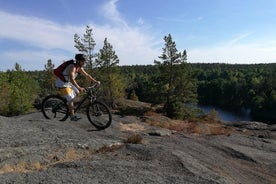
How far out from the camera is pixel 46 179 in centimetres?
842


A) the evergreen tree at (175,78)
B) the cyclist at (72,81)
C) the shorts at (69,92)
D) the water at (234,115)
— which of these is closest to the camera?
the cyclist at (72,81)

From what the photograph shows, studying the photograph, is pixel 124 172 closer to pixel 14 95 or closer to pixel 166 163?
pixel 166 163

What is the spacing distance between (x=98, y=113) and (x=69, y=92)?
1326mm

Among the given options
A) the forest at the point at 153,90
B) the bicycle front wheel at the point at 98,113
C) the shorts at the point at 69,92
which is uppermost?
the shorts at the point at 69,92

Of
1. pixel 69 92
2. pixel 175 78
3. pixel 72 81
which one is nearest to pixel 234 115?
pixel 175 78

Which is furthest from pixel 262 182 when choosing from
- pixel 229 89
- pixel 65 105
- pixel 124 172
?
pixel 229 89

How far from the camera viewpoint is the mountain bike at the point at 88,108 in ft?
42.0

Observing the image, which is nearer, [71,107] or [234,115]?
[71,107]

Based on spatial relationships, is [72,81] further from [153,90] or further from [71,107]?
[153,90]

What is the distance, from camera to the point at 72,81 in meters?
12.5

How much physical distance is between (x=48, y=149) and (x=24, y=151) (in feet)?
2.36

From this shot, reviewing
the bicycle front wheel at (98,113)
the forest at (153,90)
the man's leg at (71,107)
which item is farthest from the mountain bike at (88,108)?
the forest at (153,90)

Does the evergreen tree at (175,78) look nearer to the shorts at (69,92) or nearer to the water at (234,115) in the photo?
the shorts at (69,92)

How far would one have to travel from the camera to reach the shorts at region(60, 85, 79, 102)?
42.8ft
